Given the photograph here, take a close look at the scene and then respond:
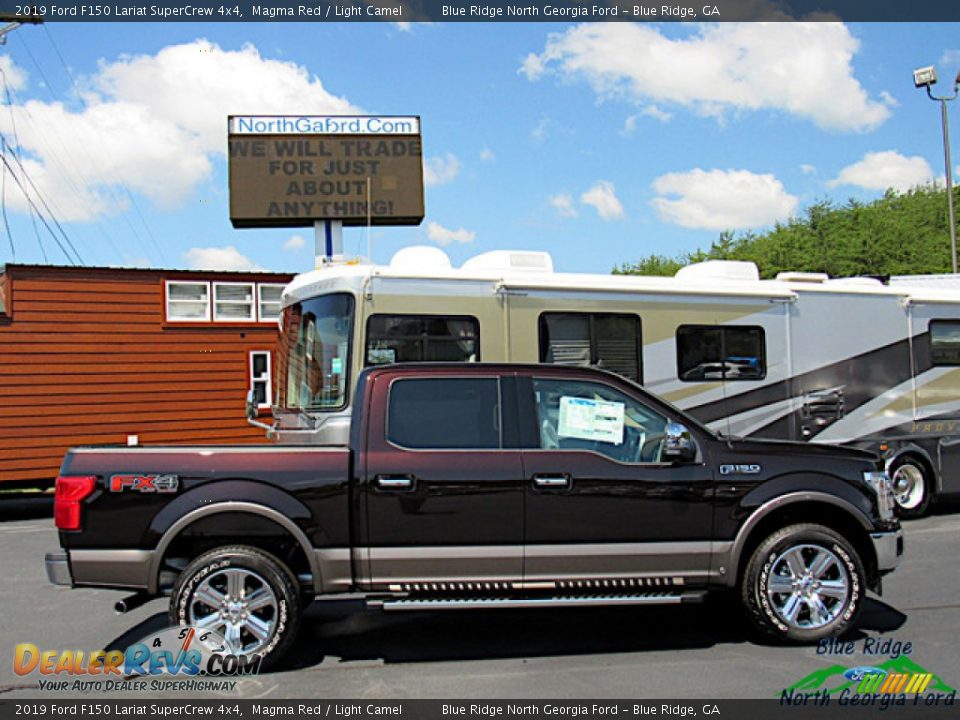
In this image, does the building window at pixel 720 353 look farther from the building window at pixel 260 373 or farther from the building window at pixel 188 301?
the building window at pixel 188 301

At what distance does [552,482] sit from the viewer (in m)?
5.37

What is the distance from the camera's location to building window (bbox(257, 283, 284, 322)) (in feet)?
47.2

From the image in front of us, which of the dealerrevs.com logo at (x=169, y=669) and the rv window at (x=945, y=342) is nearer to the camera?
the dealerrevs.com logo at (x=169, y=669)

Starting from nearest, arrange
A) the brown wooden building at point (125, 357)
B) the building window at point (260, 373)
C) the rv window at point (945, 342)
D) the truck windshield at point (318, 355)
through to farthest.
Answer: the truck windshield at point (318, 355), the rv window at point (945, 342), the brown wooden building at point (125, 357), the building window at point (260, 373)

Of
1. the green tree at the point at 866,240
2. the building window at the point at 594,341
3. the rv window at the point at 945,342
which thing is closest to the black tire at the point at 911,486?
the rv window at the point at 945,342

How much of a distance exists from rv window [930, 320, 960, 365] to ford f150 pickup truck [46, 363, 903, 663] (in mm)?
6617

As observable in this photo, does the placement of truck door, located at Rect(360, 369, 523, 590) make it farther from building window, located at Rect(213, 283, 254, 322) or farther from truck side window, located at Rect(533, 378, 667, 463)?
building window, located at Rect(213, 283, 254, 322)

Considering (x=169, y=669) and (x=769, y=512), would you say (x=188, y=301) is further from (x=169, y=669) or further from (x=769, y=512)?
(x=769, y=512)

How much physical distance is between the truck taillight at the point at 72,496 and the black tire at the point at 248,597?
0.74m

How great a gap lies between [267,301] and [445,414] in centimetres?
963

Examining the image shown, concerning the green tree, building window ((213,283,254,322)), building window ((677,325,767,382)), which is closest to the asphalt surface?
building window ((677,325,767,382))

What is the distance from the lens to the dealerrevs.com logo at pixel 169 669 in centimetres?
508

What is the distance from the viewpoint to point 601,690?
485 centimetres

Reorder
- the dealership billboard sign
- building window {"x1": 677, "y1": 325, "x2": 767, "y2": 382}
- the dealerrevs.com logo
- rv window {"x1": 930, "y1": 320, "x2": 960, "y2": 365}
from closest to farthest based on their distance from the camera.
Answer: the dealerrevs.com logo → building window {"x1": 677, "y1": 325, "x2": 767, "y2": 382} → rv window {"x1": 930, "y1": 320, "x2": 960, "y2": 365} → the dealership billboard sign
